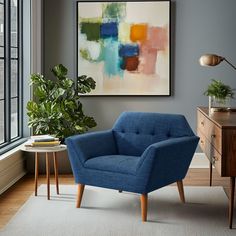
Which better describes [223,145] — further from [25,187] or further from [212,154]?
[25,187]

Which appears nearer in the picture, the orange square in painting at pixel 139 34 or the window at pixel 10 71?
the window at pixel 10 71

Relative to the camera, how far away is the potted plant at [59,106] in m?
5.55

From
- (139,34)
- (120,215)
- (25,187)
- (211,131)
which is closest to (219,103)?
(211,131)

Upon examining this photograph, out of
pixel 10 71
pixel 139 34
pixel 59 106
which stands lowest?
pixel 59 106

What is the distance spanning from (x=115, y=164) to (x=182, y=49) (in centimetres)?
238

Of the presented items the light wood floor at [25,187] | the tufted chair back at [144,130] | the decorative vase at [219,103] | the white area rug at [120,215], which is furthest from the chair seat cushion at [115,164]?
the decorative vase at [219,103]

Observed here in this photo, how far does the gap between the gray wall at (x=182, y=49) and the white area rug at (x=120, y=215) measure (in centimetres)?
142

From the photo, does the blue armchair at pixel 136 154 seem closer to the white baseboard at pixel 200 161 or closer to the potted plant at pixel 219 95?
the potted plant at pixel 219 95

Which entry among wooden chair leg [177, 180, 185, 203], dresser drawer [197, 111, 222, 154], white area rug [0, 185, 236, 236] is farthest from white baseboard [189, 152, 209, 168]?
wooden chair leg [177, 180, 185, 203]

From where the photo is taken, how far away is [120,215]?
13.5 feet

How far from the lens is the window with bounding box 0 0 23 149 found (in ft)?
17.1

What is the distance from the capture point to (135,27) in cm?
604

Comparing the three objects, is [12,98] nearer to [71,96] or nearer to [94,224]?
[71,96]

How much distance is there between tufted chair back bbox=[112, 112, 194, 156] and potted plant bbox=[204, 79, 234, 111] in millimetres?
651
